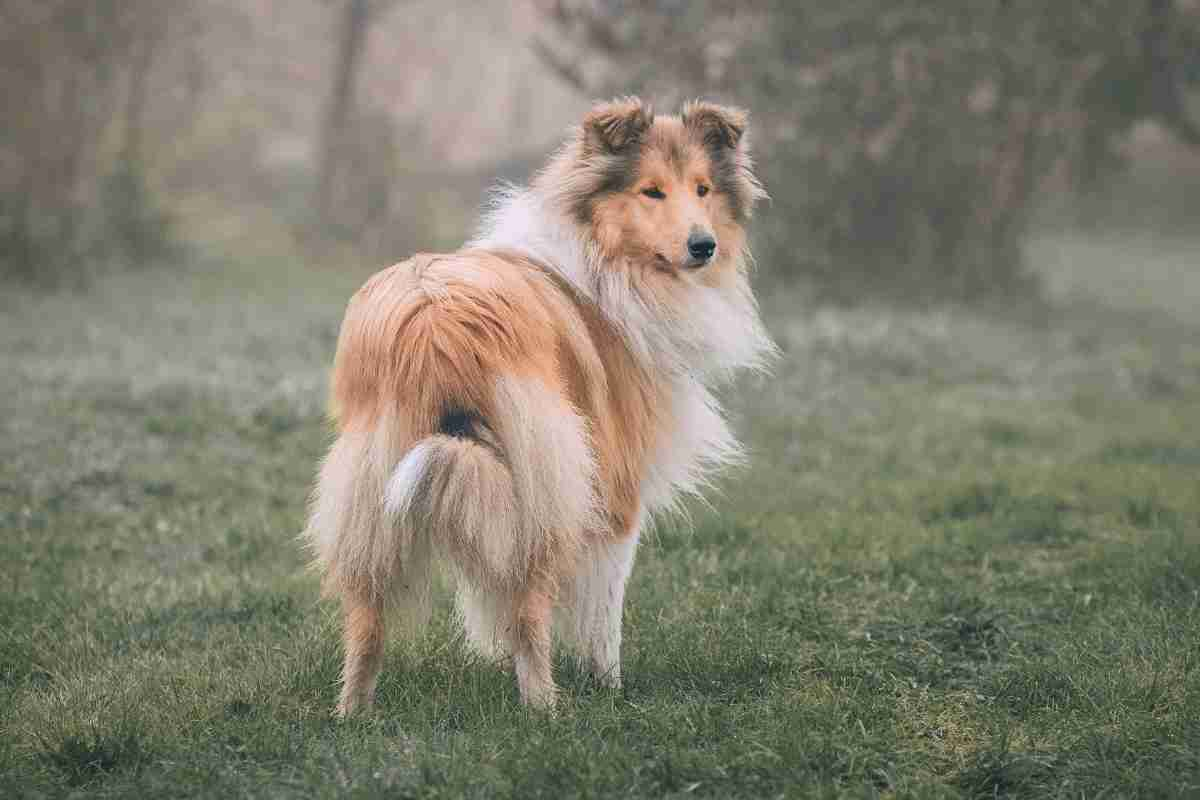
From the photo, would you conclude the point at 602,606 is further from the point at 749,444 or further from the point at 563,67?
the point at 563,67

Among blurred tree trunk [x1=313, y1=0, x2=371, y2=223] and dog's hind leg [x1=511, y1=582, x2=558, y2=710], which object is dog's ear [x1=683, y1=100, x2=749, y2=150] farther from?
blurred tree trunk [x1=313, y1=0, x2=371, y2=223]

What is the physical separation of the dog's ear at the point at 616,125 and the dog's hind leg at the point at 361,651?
1.85 m

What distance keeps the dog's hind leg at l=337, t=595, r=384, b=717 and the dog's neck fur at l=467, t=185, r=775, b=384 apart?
1.29 m

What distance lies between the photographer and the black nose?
13.5 feet

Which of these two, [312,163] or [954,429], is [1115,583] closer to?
[954,429]

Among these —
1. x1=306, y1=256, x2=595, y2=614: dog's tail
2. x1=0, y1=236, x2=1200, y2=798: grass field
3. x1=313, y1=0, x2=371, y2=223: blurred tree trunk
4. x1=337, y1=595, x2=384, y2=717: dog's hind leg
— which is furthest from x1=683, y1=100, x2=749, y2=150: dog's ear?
x1=313, y1=0, x2=371, y2=223: blurred tree trunk

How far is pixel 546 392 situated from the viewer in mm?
3439

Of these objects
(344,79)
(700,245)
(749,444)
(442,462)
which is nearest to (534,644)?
(442,462)

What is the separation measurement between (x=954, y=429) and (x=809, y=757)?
Result: 5.79 metres

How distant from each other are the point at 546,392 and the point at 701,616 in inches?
64.1

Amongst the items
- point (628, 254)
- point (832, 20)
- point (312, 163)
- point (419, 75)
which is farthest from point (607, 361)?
point (419, 75)

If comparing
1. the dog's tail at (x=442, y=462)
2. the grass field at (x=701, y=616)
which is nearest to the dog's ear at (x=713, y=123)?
the dog's tail at (x=442, y=462)

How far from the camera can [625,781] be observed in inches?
126

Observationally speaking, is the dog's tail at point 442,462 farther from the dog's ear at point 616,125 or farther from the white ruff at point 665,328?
the dog's ear at point 616,125
